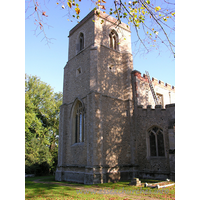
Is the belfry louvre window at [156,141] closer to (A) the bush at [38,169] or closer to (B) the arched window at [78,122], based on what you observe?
(B) the arched window at [78,122]

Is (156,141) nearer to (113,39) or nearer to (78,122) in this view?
(78,122)

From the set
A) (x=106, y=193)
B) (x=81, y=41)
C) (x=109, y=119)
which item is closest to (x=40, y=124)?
(x=81, y=41)

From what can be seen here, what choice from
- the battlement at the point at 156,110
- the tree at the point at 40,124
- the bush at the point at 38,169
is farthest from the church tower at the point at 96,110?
the tree at the point at 40,124

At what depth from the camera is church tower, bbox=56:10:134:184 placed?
39.3 ft

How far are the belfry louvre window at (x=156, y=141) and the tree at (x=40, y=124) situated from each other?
13123 mm

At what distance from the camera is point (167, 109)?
512 inches

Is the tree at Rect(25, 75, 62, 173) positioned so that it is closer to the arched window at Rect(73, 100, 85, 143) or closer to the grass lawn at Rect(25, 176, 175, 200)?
the arched window at Rect(73, 100, 85, 143)

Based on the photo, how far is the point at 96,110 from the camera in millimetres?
12227

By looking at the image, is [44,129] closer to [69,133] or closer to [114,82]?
[69,133]

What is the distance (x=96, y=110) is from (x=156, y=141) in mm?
4845

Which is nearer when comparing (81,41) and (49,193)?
(49,193)

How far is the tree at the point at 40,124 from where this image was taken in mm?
20891

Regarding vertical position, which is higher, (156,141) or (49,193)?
(156,141)
